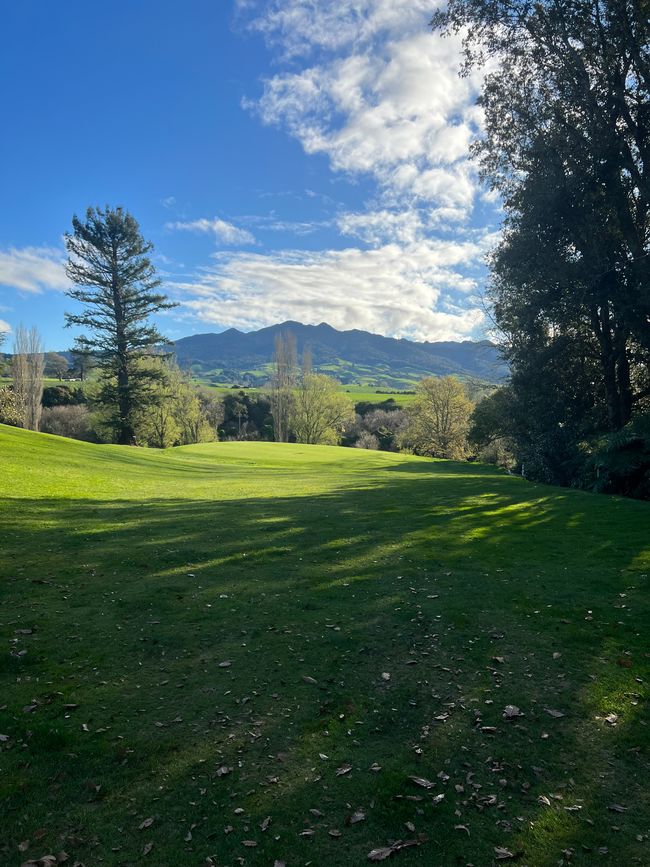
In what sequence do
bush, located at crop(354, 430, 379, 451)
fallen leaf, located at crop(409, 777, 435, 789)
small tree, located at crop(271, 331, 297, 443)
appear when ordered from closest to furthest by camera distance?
fallen leaf, located at crop(409, 777, 435, 789) → small tree, located at crop(271, 331, 297, 443) → bush, located at crop(354, 430, 379, 451)

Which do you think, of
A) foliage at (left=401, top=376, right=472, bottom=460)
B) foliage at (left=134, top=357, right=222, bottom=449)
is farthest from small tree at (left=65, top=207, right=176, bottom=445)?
foliage at (left=401, top=376, right=472, bottom=460)

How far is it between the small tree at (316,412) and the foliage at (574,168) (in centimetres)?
6042

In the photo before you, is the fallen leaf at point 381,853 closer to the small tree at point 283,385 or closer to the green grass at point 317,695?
the green grass at point 317,695

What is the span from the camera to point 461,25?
2136 cm

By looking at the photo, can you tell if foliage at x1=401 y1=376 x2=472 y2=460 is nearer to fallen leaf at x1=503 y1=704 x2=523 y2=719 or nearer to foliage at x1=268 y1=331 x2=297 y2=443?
foliage at x1=268 y1=331 x2=297 y2=443

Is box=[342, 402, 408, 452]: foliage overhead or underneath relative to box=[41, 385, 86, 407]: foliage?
underneath

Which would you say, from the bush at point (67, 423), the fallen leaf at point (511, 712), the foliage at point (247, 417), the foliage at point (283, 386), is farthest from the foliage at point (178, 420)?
the fallen leaf at point (511, 712)

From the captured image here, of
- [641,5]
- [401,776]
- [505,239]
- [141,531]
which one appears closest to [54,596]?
[141,531]

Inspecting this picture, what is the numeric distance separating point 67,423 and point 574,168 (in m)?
70.2

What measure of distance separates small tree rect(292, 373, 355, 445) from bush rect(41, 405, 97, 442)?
31.5 metres

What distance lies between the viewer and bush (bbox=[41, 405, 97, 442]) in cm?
7043

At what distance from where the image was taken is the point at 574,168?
815 inches

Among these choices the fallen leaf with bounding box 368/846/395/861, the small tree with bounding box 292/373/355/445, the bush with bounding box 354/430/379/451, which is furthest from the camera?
the bush with bounding box 354/430/379/451

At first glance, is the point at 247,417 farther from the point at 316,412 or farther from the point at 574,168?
the point at 574,168
